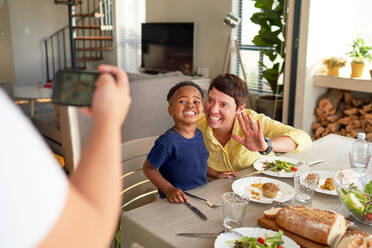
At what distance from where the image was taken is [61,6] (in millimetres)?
8203

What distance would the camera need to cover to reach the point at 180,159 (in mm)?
1426

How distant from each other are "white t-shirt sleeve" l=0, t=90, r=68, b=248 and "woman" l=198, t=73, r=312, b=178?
1183 mm

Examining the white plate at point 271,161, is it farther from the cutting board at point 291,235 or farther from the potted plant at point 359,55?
the potted plant at point 359,55

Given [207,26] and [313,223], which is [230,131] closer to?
[313,223]

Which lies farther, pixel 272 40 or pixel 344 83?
pixel 272 40

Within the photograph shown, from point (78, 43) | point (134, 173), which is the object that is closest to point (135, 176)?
point (134, 173)

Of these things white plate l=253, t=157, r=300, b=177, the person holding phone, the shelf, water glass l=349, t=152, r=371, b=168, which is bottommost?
white plate l=253, t=157, r=300, b=177

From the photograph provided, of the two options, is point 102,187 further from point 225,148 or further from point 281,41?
point 281,41

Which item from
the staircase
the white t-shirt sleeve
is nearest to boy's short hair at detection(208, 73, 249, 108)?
the white t-shirt sleeve

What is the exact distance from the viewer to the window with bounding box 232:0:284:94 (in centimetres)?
486

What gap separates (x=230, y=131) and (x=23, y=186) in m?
1.42

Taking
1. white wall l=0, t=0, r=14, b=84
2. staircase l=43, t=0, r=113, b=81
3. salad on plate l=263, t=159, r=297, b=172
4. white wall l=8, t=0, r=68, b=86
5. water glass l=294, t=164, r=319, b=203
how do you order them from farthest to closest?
staircase l=43, t=0, r=113, b=81
white wall l=8, t=0, r=68, b=86
white wall l=0, t=0, r=14, b=84
salad on plate l=263, t=159, r=297, b=172
water glass l=294, t=164, r=319, b=203

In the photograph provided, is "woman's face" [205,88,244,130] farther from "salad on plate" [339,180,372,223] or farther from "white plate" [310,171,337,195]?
"salad on plate" [339,180,372,223]

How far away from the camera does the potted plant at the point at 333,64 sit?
135 inches
